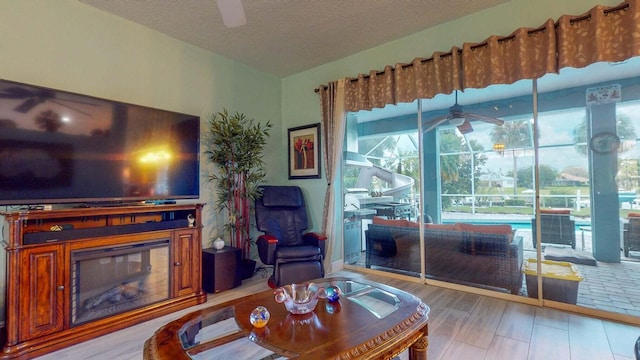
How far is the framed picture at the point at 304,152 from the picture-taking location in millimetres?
4066

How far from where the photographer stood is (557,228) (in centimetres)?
277

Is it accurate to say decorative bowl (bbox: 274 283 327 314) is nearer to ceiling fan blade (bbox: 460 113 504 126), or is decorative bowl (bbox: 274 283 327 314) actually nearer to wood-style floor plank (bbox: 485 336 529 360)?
wood-style floor plank (bbox: 485 336 529 360)

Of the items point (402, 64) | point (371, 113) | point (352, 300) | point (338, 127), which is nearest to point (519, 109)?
point (402, 64)

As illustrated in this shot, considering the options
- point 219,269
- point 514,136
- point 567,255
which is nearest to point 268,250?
point 219,269

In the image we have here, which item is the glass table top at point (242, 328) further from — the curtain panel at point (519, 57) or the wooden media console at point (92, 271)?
the curtain panel at point (519, 57)

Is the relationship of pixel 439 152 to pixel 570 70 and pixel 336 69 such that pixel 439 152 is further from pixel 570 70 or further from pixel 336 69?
pixel 336 69

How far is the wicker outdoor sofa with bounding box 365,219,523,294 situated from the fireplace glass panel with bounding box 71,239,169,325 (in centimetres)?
235

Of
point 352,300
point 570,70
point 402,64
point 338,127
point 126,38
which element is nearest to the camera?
point 352,300

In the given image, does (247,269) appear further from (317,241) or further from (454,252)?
(454,252)

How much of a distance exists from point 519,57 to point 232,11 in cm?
239

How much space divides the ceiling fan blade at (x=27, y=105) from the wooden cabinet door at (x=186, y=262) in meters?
1.39

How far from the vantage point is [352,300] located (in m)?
1.77

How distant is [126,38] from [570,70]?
415 centimetres

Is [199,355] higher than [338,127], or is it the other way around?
[338,127]
